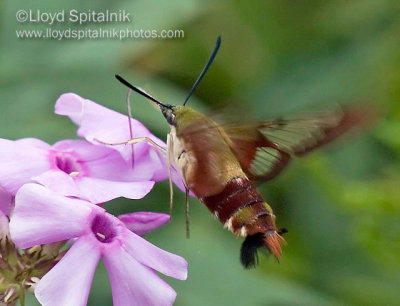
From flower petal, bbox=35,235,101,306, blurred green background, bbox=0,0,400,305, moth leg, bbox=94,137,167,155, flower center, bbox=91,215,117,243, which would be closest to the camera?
flower petal, bbox=35,235,101,306

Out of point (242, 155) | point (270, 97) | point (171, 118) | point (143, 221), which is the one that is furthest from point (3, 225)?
point (270, 97)

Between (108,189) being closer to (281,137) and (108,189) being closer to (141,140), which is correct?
(141,140)

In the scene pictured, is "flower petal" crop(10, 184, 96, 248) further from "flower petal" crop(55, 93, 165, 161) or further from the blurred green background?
the blurred green background

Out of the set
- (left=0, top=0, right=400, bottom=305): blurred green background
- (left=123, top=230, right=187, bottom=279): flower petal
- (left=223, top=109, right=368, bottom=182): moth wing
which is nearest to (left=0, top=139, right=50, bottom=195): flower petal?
(left=123, top=230, right=187, bottom=279): flower petal

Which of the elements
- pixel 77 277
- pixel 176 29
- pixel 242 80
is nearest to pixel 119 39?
pixel 176 29

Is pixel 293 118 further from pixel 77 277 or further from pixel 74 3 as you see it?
pixel 74 3

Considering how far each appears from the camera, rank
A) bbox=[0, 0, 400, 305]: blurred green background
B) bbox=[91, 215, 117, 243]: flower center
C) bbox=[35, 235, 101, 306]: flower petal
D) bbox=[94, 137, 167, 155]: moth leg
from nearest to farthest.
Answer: bbox=[35, 235, 101, 306]: flower petal → bbox=[91, 215, 117, 243]: flower center → bbox=[94, 137, 167, 155]: moth leg → bbox=[0, 0, 400, 305]: blurred green background
